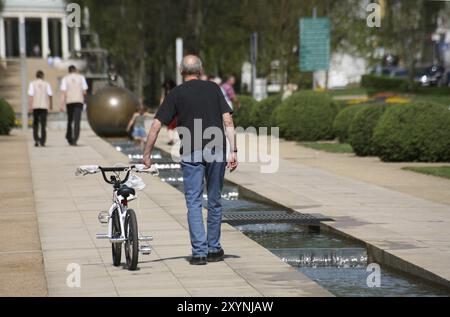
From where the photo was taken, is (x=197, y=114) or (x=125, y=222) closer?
(x=125, y=222)

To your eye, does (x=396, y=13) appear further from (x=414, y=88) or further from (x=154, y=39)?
(x=154, y=39)

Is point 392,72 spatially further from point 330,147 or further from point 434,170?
point 434,170

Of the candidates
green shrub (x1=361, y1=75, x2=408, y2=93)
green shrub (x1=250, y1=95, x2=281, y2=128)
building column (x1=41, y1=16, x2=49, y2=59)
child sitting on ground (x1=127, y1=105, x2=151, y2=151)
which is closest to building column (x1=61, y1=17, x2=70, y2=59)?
building column (x1=41, y1=16, x2=49, y2=59)

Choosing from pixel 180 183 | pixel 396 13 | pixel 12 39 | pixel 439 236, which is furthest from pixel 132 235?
pixel 12 39

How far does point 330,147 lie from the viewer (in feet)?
84.5

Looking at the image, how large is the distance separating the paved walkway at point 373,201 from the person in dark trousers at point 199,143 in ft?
5.26

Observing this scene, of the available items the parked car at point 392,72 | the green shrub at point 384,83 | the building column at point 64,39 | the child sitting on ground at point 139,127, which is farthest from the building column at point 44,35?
the child sitting on ground at point 139,127

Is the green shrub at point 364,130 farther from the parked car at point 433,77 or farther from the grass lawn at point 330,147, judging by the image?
the parked car at point 433,77

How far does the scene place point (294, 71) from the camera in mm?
46469

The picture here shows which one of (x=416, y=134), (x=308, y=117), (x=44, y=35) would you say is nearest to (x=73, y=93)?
(x=308, y=117)

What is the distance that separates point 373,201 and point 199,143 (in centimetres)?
534

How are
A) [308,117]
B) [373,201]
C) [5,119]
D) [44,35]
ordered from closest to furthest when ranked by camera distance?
[373,201]
[308,117]
[5,119]
[44,35]

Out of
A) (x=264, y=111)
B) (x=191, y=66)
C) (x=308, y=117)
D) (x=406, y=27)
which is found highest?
(x=191, y=66)
